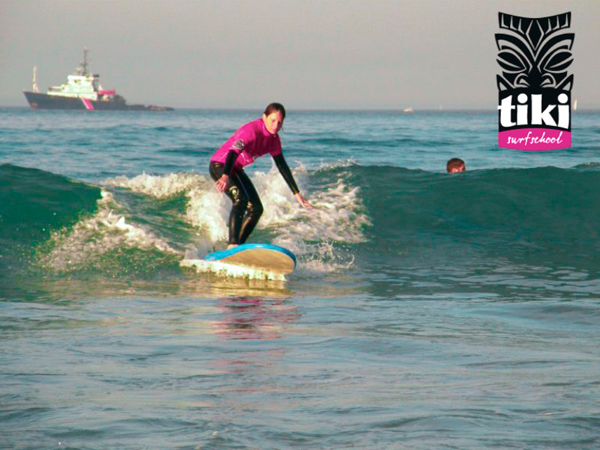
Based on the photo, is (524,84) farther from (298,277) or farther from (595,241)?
(298,277)

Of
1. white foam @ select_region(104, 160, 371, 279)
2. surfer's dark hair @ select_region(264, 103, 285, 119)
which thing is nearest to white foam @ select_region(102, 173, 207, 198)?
white foam @ select_region(104, 160, 371, 279)

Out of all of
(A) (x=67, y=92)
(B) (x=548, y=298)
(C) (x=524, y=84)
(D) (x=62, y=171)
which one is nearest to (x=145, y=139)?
(D) (x=62, y=171)

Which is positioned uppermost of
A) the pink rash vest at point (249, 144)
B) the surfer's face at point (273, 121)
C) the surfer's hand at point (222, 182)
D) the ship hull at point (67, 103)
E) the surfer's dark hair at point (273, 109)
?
the ship hull at point (67, 103)

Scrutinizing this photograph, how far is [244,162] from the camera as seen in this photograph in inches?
344

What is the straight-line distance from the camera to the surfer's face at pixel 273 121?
27.6ft

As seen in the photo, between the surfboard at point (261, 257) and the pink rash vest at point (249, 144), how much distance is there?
88 cm

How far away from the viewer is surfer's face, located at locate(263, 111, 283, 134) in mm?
8414

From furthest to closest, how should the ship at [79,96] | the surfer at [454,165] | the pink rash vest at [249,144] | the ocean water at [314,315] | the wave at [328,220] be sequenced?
the ship at [79,96] < the surfer at [454,165] < the wave at [328,220] < the pink rash vest at [249,144] < the ocean water at [314,315]

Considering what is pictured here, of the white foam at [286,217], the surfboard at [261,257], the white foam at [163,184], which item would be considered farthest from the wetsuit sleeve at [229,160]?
the white foam at [163,184]

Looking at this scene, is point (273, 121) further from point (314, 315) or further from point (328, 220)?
point (328, 220)

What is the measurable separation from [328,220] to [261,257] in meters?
4.20

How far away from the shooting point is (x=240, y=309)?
7266mm

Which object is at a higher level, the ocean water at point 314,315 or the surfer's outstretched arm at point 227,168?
the surfer's outstretched arm at point 227,168

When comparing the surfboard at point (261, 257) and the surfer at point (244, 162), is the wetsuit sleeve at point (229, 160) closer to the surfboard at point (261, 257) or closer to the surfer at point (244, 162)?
the surfer at point (244, 162)
